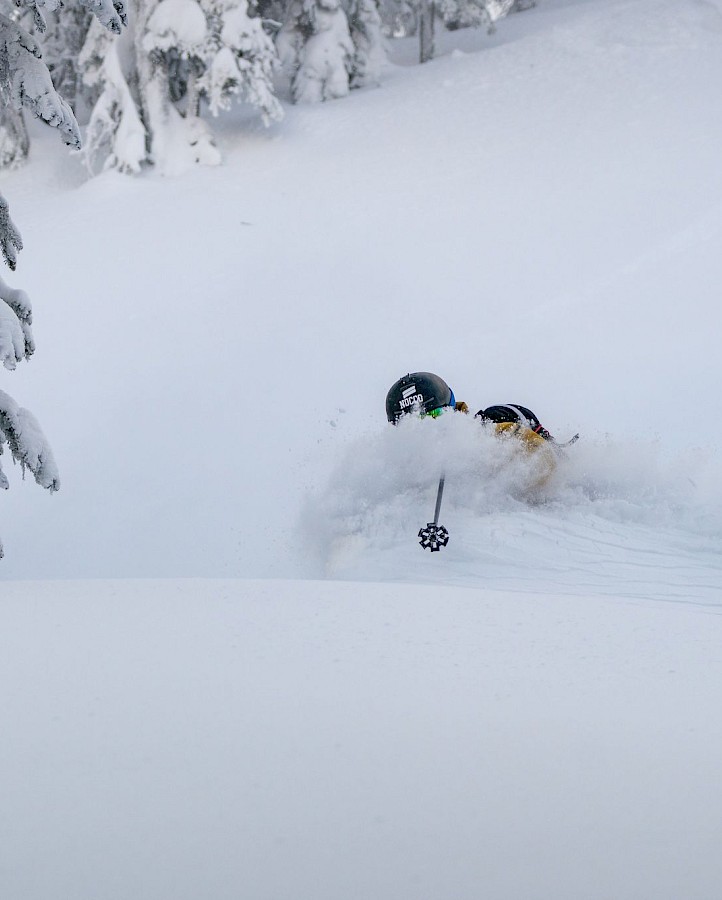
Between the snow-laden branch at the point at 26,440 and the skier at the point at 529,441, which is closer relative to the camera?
the snow-laden branch at the point at 26,440

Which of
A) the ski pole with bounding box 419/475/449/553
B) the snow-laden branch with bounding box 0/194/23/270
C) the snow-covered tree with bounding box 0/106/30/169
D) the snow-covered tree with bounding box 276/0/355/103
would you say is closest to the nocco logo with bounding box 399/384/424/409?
the ski pole with bounding box 419/475/449/553

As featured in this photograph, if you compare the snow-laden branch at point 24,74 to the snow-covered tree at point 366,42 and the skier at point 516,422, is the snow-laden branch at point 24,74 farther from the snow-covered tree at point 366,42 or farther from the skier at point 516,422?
the snow-covered tree at point 366,42

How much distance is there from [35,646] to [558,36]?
23249 mm

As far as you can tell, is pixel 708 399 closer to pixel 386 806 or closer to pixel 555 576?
pixel 555 576

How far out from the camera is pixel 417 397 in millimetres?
8172

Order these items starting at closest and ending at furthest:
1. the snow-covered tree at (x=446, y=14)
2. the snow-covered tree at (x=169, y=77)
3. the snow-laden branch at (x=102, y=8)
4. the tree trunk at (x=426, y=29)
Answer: the snow-laden branch at (x=102, y=8) → the snow-covered tree at (x=169, y=77) → the snow-covered tree at (x=446, y=14) → the tree trunk at (x=426, y=29)

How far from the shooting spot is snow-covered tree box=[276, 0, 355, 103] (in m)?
20.8

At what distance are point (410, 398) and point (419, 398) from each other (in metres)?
0.09

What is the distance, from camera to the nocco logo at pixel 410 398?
816cm

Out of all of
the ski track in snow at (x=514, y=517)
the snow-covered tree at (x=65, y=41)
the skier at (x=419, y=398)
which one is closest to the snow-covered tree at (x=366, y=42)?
the snow-covered tree at (x=65, y=41)

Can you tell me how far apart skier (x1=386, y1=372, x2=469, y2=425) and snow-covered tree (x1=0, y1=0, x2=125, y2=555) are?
3.30m

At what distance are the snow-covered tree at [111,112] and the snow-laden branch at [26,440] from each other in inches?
578

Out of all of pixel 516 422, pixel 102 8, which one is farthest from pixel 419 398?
pixel 102 8

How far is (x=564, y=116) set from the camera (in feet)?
65.1
